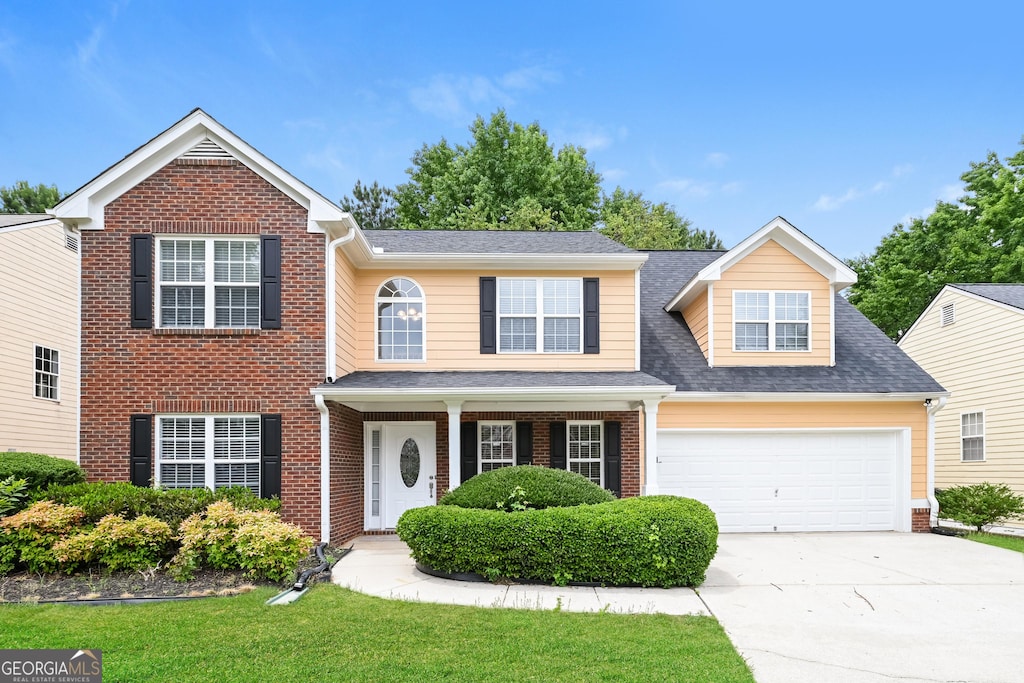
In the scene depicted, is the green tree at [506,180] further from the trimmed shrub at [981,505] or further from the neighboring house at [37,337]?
the trimmed shrub at [981,505]

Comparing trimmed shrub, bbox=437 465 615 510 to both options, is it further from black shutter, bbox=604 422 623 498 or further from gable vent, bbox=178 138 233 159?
gable vent, bbox=178 138 233 159

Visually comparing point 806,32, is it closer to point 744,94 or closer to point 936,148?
point 744,94

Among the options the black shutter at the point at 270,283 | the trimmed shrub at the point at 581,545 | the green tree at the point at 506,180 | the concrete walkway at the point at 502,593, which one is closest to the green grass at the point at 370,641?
the concrete walkway at the point at 502,593

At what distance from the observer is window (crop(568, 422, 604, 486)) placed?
44.7ft

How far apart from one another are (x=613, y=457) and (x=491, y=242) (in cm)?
499

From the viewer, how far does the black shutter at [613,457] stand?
1345cm

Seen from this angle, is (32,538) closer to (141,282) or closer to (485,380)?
(141,282)

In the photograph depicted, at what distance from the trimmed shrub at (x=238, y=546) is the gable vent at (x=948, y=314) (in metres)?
16.9

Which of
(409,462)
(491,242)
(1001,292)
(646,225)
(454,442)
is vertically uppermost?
(646,225)

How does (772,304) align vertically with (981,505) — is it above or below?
above

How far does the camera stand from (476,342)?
13523mm

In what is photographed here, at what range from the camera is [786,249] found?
571 inches

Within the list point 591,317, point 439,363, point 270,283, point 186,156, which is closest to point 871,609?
point 591,317

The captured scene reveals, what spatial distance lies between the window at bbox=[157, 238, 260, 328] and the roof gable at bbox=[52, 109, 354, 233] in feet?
3.54
